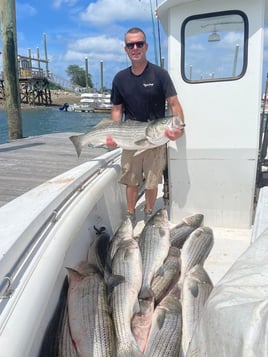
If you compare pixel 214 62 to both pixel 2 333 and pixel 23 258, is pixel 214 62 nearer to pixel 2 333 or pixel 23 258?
pixel 23 258

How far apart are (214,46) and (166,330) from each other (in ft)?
8.61

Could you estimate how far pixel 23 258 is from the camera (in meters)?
1.66

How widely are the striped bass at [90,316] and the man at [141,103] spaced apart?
1.46 meters

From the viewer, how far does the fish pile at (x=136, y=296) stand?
189 cm

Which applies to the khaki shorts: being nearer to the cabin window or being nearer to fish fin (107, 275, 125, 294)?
the cabin window

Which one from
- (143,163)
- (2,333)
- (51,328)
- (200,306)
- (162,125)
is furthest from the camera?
(143,163)

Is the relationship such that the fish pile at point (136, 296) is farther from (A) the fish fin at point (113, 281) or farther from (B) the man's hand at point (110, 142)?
(B) the man's hand at point (110, 142)

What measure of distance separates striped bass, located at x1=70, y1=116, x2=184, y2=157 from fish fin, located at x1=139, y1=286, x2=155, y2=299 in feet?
4.38

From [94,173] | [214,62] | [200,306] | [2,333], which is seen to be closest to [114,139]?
[94,173]

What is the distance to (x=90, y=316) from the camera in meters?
2.01

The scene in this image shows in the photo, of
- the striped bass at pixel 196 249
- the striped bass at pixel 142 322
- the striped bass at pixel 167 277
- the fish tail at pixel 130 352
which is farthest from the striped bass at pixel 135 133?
the fish tail at pixel 130 352

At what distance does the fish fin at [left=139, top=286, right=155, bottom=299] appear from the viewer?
2.34 m

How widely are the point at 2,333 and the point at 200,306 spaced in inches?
50.9

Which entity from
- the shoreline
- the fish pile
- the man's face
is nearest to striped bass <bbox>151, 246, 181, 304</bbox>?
the fish pile
